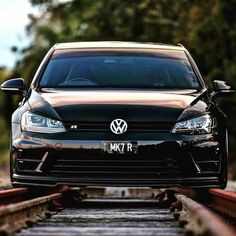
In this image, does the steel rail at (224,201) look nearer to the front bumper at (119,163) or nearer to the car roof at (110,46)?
the front bumper at (119,163)

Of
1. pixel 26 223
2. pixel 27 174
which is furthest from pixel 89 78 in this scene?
pixel 26 223

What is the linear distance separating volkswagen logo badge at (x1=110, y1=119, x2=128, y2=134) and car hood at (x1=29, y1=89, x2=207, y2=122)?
0.16 ft

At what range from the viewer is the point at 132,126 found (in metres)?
8.08

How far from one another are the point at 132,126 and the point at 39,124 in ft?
2.73

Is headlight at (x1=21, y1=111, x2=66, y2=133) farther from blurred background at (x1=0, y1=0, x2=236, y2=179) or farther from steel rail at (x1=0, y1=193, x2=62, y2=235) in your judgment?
blurred background at (x1=0, y1=0, x2=236, y2=179)

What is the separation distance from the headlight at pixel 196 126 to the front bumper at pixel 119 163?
55mm

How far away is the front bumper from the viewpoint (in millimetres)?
8023

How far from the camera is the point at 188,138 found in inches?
320

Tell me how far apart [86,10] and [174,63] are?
1036 inches

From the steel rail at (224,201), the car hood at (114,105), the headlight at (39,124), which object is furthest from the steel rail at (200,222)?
the headlight at (39,124)

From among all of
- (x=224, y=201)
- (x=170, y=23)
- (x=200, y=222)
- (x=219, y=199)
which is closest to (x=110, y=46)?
(x=219, y=199)

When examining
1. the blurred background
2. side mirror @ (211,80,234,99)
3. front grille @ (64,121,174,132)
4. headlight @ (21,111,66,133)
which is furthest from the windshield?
the blurred background

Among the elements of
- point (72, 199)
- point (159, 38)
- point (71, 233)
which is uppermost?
point (71, 233)

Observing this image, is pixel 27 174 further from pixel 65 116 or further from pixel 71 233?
pixel 71 233
